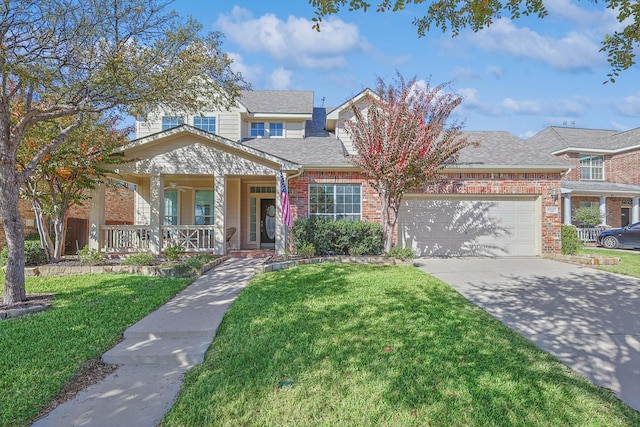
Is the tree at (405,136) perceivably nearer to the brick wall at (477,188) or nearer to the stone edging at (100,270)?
the brick wall at (477,188)

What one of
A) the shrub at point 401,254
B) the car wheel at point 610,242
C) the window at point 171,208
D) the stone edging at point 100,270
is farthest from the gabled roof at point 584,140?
the stone edging at point 100,270

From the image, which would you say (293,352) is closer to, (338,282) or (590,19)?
(338,282)

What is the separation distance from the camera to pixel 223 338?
14.9ft

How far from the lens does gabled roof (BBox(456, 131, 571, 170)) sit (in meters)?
12.1

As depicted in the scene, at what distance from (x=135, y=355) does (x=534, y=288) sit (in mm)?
7677

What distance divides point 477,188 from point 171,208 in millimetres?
12103

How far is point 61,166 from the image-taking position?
28.9 ft

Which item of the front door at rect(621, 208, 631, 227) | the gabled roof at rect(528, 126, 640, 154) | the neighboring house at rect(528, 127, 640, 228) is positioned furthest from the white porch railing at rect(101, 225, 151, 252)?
the front door at rect(621, 208, 631, 227)

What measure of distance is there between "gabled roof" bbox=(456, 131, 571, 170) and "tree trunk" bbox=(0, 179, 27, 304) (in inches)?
484

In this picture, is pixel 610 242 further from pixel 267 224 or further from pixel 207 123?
pixel 207 123

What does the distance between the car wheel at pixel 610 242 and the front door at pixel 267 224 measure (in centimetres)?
1627

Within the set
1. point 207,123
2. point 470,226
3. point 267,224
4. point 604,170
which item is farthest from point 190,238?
point 604,170

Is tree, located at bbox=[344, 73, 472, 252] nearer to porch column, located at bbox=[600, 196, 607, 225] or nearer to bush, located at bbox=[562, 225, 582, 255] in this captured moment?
bush, located at bbox=[562, 225, 582, 255]

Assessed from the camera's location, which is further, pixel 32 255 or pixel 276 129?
pixel 276 129
